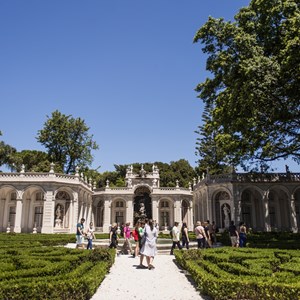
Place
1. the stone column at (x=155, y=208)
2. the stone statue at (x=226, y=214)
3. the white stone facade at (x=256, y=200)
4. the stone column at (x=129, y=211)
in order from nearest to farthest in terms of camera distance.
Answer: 1. the white stone facade at (x=256, y=200)
2. the stone statue at (x=226, y=214)
3. the stone column at (x=129, y=211)
4. the stone column at (x=155, y=208)

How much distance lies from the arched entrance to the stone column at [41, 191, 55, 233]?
18601 millimetres

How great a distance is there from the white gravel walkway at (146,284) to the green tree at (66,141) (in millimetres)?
37129

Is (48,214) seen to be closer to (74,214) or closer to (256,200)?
(74,214)

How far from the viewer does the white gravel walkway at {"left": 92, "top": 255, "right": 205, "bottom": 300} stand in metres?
8.02

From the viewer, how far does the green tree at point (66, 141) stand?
47.0 metres

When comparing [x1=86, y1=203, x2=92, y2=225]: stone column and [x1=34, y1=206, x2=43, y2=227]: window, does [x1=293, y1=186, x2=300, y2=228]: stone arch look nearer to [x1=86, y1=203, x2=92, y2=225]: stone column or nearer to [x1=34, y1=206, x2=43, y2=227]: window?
[x1=86, y1=203, x2=92, y2=225]: stone column

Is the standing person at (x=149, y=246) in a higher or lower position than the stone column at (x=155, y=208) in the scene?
lower

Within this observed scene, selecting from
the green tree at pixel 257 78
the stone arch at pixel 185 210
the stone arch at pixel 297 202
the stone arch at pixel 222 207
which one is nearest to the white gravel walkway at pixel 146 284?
the green tree at pixel 257 78

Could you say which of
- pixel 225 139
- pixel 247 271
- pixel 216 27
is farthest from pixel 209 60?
pixel 247 271

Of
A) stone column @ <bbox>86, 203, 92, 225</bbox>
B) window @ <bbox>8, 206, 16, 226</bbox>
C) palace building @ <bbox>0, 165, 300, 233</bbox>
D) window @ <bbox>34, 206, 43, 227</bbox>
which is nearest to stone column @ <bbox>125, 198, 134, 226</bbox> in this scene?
palace building @ <bbox>0, 165, 300, 233</bbox>

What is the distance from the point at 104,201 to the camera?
45281 millimetres

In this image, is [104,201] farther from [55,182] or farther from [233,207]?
[233,207]

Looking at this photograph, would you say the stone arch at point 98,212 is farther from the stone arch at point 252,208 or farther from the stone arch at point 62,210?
the stone arch at point 252,208

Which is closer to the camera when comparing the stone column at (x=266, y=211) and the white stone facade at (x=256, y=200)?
the stone column at (x=266, y=211)
